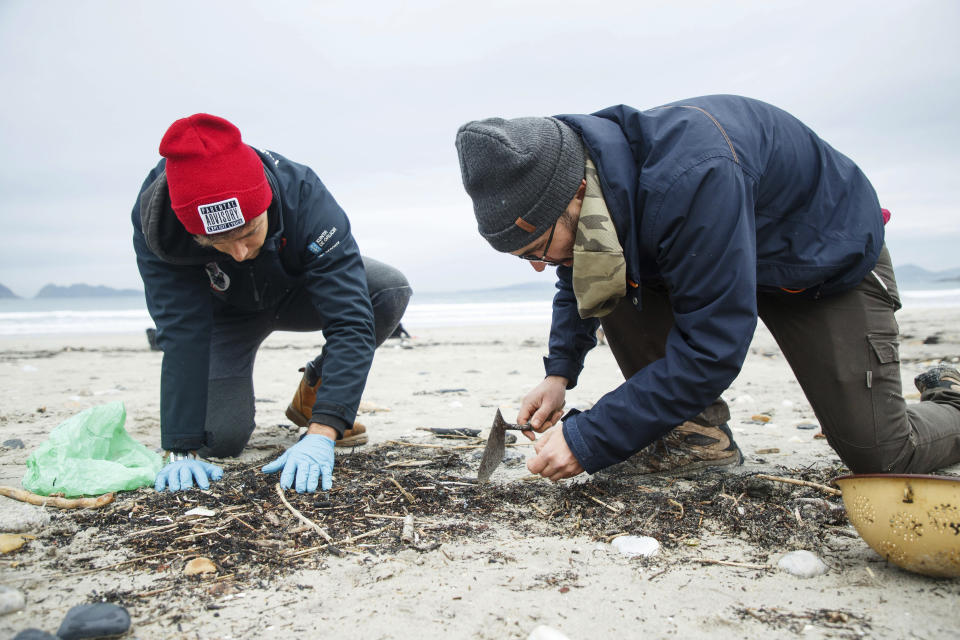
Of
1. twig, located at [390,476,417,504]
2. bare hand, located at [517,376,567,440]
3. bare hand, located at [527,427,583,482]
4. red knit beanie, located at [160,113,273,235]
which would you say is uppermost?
red knit beanie, located at [160,113,273,235]

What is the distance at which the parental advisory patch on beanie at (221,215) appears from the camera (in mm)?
2584

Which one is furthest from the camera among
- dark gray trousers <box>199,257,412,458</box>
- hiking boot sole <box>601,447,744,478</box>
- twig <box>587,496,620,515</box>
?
dark gray trousers <box>199,257,412,458</box>

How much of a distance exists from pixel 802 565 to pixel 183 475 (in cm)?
243

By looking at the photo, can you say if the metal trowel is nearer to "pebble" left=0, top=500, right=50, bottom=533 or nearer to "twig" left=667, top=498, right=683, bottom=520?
"twig" left=667, top=498, right=683, bottom=520

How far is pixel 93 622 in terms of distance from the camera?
1530 millimetres

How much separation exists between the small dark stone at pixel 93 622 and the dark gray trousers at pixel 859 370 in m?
2.58

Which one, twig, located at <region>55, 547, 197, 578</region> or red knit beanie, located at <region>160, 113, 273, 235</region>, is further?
red knit beanie, located at <region>160, 113, 273, 235</region>

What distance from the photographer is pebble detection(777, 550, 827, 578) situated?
1.85 m

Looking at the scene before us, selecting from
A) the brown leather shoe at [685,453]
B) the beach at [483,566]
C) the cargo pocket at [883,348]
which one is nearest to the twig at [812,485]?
the beach at [483,566]

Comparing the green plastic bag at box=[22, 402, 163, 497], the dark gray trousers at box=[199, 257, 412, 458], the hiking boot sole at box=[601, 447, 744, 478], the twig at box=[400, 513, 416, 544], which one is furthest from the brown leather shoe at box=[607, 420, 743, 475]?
the green plastic bag at box=[22, 402, 163, 497]

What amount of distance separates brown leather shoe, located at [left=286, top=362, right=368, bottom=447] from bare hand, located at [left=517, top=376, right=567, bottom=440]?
1.25m

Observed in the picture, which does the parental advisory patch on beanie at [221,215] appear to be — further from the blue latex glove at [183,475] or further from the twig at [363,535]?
the twig at [363,535]

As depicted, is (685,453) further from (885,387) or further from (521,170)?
(521,170)

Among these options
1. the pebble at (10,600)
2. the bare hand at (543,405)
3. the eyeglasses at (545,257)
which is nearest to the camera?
the pebble at (10,600)
